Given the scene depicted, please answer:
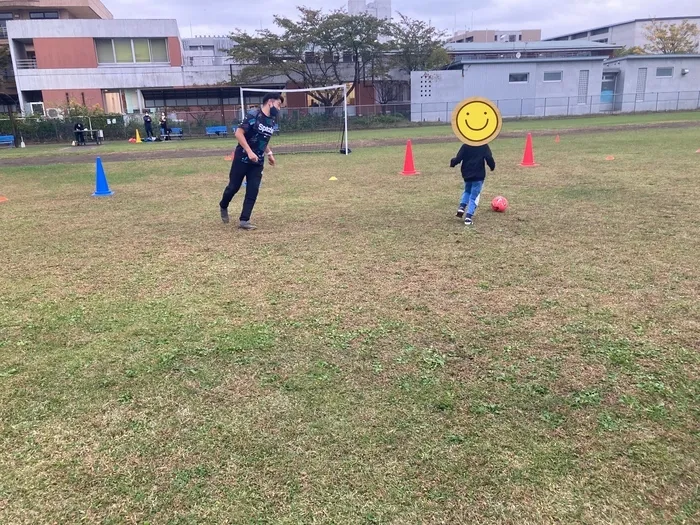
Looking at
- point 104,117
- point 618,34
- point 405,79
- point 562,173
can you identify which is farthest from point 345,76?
point 618,34

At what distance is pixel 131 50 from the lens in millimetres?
42062

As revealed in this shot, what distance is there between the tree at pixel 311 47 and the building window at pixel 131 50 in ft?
19.5

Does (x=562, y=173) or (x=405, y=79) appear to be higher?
(x=405, y=79)

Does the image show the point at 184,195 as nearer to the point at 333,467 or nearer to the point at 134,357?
the point at 134,357

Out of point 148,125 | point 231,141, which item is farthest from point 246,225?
point 148,125

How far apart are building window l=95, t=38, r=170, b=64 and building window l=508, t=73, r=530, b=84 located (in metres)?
27.8

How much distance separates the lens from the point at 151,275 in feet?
18.5

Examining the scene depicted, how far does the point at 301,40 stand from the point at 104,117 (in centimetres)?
1652

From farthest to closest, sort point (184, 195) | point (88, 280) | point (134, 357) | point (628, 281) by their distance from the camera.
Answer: point (184, 195) < point (88, 280) < point (628, 281) < point (134, 357)

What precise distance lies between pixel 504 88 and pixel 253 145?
38944 mm

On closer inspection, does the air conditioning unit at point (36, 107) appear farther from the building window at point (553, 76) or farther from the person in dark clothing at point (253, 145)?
the person in dark clothing at point (253, 145)

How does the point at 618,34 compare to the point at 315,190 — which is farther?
the point at 618,34

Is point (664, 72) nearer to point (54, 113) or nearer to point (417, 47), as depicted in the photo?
point (417, 47)

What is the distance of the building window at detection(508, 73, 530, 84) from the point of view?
136 feet
